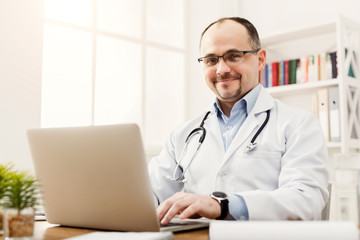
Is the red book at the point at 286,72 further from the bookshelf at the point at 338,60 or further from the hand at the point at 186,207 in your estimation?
the hand at the point at 186,207

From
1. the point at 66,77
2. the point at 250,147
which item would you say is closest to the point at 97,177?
the point at 250,147

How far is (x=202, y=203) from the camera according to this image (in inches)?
43.7

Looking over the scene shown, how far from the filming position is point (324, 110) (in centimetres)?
294

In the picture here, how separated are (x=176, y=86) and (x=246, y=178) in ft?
7.57

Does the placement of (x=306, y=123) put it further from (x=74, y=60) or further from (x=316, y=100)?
(x=74, y=60)

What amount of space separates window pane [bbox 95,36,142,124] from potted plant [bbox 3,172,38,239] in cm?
235

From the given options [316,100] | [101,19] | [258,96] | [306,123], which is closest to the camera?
[306,123]

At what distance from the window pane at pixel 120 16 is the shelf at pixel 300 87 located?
1163 millimetres

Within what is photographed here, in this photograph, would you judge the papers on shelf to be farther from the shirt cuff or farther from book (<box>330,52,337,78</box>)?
book (<box>330,52,337,78</box>)

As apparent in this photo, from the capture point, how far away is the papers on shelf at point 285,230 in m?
0.71

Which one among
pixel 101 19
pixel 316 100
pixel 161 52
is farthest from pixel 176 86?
pixel 316 100

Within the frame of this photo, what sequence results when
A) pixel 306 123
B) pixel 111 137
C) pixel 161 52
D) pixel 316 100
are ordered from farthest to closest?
1. pixel 161 52
2. pixel 316 100
3. pixel 306 123
4. pixel 111 137

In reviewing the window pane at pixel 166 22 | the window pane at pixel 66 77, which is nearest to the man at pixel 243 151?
the window pane at pixel 66 77

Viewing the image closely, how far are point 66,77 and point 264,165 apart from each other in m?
1.94
